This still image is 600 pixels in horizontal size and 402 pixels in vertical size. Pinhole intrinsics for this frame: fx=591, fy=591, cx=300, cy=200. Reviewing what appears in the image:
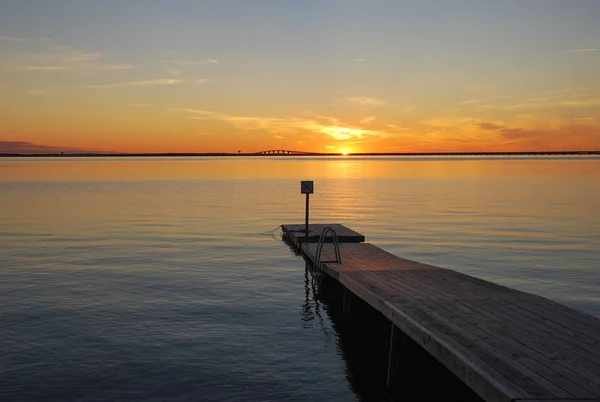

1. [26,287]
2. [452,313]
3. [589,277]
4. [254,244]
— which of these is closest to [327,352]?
[452,313]

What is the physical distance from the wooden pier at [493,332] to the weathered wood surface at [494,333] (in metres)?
0.01

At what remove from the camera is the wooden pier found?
7684 millimetres

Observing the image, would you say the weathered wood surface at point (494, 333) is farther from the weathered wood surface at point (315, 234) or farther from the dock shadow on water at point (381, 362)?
the weathered wood surface at point (315, 234)

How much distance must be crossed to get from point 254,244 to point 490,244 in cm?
1146

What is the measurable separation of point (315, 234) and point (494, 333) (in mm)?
17441

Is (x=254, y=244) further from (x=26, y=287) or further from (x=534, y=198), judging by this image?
(x=534, y=198)

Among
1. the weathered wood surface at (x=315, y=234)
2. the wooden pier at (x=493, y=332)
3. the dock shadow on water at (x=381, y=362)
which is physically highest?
the wooden pier at (x=493, y=332)

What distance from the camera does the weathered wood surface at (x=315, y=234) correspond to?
2531 cm

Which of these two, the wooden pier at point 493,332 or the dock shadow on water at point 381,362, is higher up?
the wooden pier at point 493,332

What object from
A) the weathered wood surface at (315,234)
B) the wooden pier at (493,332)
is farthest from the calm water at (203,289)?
the wooden pier at (493,332)

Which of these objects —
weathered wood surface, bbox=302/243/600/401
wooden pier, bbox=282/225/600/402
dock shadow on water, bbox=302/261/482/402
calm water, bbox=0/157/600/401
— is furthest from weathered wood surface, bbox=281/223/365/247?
weathered wood surface, bbox=302/243/600/401

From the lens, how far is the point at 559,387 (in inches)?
295

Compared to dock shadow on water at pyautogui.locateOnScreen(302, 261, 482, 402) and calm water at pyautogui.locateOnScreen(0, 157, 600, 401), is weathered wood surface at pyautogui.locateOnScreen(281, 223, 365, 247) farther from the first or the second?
dock shadow on water at pyautogui.locateOnScreen(302, 261, 482, 402)

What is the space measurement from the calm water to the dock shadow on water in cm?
17
